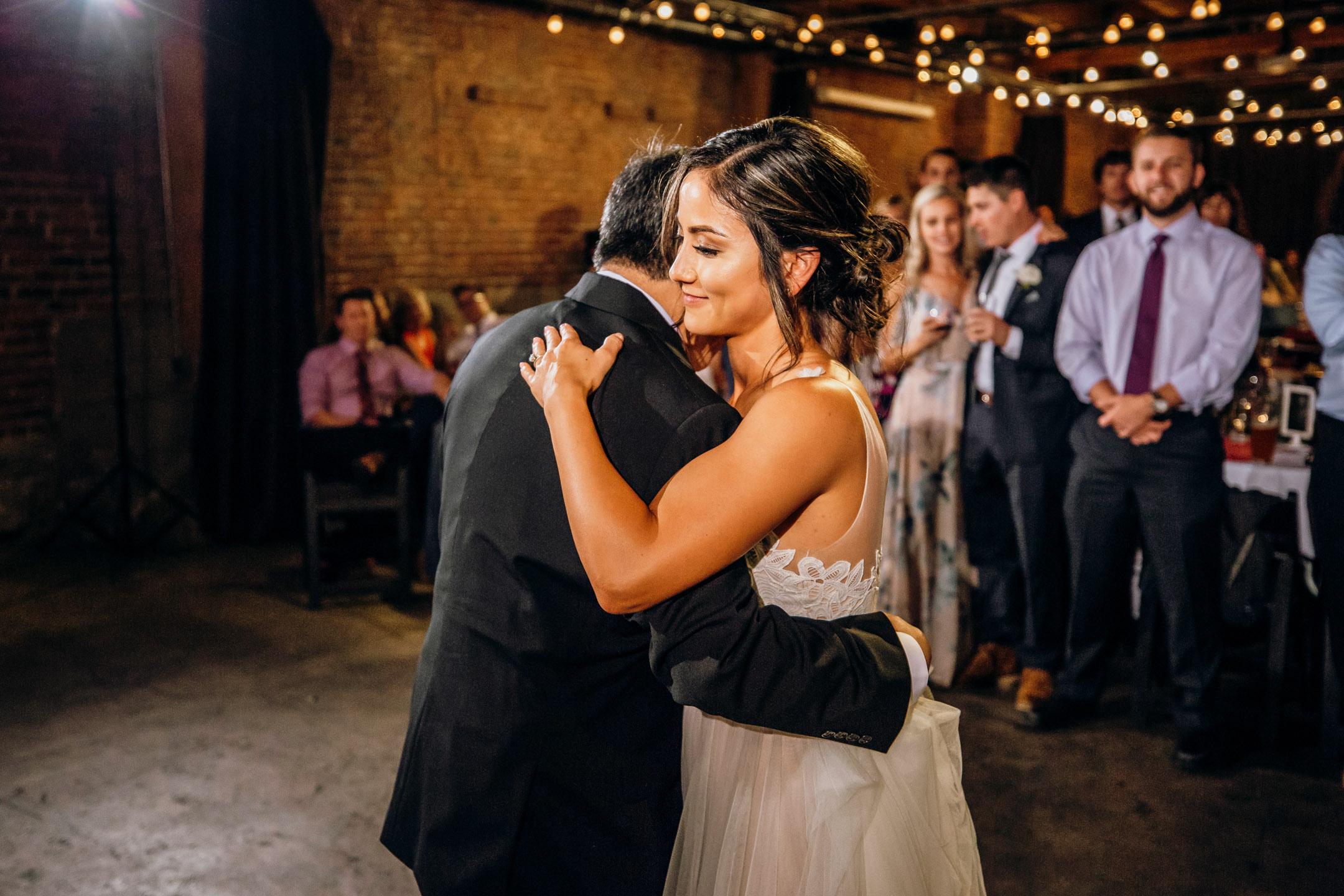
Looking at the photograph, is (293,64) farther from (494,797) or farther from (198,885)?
(494,797)

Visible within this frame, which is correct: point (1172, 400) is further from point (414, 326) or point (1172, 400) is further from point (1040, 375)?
point (414, 326)

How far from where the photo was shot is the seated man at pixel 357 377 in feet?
16.4

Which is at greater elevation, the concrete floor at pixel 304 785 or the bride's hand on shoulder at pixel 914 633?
the bride's hand on shoulder at pixel 914 633

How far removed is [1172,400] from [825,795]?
2112 millimetres

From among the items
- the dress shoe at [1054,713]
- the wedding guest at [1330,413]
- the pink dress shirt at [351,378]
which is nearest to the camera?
the wedding guest at [1330,413]

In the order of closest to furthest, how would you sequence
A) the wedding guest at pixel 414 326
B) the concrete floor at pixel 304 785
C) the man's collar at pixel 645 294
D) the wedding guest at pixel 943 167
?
the man's collar at pixel 645 294 < the concrete floor at pixel 304 785 < the wedding guest at pixel 943 167 < the wedding guest at pixel 414 326

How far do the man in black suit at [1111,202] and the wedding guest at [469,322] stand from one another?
3.11 meters

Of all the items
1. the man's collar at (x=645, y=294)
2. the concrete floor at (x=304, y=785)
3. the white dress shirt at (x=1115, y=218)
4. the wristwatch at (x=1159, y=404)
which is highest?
the white dress shirt at (x=1115, y=218)

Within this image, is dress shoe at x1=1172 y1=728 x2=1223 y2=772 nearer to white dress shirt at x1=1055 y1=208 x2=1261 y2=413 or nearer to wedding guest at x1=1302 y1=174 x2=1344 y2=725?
wedding guest at x1=1302 y1=174 x2=1344 y2=725

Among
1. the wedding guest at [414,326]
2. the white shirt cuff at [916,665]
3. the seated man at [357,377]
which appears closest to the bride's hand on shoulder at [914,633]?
the white shirt cuff at [916,665]

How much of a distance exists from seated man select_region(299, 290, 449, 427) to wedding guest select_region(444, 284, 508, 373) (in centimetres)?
44

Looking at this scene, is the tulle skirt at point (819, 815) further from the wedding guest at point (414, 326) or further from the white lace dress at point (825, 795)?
the wedding guest at point (414, 326)

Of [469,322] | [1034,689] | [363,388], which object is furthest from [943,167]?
[469,322]

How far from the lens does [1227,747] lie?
10.4 feet
